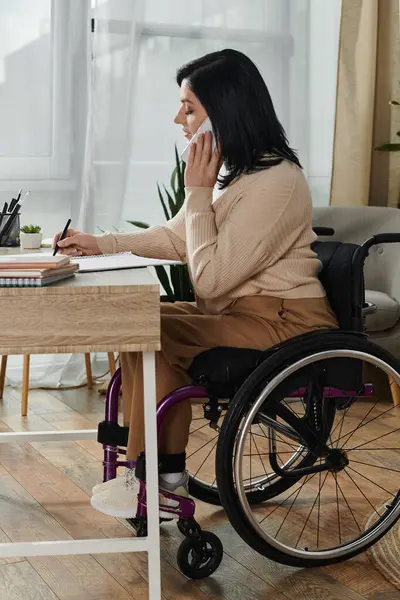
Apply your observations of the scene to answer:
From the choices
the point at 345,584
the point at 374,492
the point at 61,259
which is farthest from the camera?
→ the point at 374,492

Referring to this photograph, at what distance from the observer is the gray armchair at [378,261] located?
3348 millimetres

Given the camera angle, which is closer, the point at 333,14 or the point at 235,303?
the point at 235,303

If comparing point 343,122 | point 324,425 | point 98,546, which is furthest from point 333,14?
point 98,546

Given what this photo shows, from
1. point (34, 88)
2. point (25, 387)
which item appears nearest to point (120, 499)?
point (25, 387)

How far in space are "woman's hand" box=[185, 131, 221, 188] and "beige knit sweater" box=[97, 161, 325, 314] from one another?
2 cm

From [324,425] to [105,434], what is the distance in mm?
502

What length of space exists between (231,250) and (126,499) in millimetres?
556

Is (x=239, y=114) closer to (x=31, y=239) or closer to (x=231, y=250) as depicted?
(x=231, y=250)

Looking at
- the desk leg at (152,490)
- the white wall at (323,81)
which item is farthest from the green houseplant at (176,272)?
the desk leg at (152,490)

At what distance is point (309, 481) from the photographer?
2541 mm

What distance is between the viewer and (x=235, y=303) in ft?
6.48

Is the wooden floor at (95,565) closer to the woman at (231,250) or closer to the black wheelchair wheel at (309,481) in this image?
the black wheelchair wheel at (309,481)

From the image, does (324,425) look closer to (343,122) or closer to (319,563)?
(319,563)

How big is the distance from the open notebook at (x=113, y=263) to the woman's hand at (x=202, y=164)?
0.63 feet
